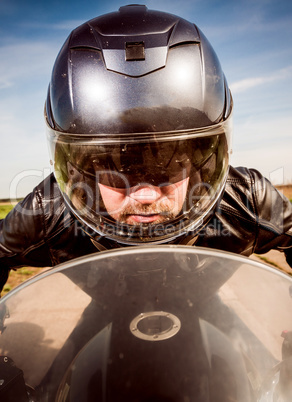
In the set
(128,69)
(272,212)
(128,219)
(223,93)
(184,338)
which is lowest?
(272,212)

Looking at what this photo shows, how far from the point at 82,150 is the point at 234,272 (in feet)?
2.25

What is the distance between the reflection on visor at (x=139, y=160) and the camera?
968 millimetres

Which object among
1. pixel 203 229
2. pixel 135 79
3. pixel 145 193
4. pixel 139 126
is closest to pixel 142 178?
pixel 145 193

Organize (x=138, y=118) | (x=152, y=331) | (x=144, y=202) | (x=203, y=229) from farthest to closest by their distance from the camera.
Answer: (x=203, y=229)
(x=144, y=202)
(x=138, y=118)
(x=152, y=331)

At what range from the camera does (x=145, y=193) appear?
40.5 inches

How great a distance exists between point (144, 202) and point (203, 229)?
1.67 ft

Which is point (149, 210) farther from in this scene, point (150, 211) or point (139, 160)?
point (139, 160)

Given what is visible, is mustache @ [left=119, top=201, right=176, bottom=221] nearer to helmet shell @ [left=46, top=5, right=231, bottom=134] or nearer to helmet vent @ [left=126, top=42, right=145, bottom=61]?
helmet shell @ [left=46, top=5, right=231, bottom=134]

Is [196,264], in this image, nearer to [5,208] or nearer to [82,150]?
[82,150]

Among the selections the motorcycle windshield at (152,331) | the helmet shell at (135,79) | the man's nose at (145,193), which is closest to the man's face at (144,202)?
the man's nose at (145,193)

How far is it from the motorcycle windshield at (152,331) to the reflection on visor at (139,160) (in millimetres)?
495

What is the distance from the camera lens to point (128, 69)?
0.98 m

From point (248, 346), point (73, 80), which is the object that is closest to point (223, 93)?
point (73, 80)

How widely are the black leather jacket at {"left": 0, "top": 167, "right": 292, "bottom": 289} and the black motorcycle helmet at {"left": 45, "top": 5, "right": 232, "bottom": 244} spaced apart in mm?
274
